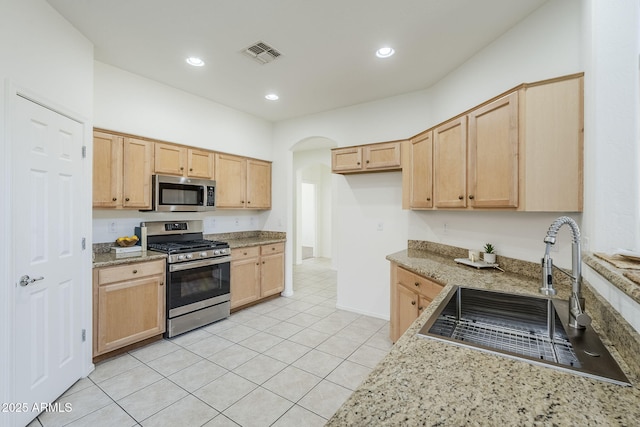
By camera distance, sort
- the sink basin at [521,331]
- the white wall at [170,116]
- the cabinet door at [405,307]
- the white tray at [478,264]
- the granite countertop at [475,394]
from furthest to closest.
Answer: the white wall at [170,116] → the cabinet door at [405,307] → the white tray at [478,264] → the sink basin at [521,331] → the granite countertop at [475,394]

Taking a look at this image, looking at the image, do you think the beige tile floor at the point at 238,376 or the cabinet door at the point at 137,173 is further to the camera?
the cabinet door at the point at 137,173

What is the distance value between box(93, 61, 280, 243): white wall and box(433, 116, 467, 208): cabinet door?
288cm

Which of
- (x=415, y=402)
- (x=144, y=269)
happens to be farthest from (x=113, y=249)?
(x=415, y=402)

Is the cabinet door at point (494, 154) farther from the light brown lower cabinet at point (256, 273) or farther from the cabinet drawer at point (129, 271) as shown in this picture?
the cabinet drawer at point (129, 271)

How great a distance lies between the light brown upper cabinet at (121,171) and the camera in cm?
279

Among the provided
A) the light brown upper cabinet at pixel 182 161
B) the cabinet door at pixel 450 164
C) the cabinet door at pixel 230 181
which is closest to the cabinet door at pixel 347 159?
the cabinet door at pixel 450 164

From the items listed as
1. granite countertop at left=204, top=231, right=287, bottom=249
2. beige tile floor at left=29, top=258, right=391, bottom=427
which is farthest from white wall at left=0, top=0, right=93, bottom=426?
granite countertop at left=204, top=231, right=287, bottom=249

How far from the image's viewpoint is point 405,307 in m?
2.69

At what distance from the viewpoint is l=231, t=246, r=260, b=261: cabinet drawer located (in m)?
3.80

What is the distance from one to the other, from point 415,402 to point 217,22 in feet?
8.98

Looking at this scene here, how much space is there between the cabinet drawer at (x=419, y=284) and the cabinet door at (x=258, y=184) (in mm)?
2559

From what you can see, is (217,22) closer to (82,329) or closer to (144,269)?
(144,269)

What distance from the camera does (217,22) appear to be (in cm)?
226

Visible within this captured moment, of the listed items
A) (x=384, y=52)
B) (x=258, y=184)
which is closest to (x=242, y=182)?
(x=258, y=184)
